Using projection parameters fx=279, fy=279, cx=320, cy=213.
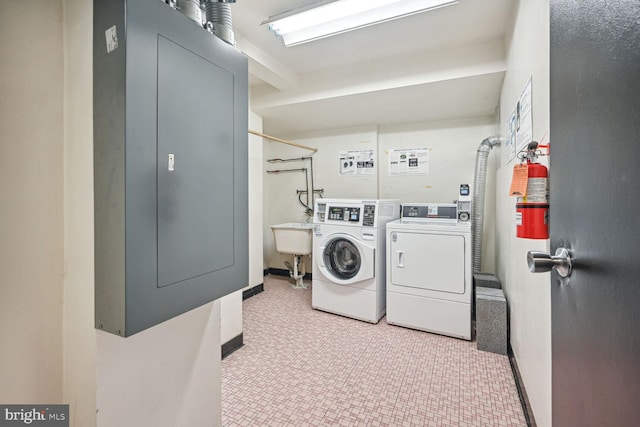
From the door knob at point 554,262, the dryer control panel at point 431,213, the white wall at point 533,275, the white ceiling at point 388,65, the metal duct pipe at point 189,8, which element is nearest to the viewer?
the door knob at point 554,262

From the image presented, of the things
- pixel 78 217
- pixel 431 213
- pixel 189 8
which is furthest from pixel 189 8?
pixel 431 213

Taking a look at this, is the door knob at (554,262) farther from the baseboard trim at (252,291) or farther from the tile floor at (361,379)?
the baseboard trim at (252,291)

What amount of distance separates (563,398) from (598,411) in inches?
9.6

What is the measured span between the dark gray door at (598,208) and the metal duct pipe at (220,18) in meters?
1.15

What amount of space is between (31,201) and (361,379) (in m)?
1.89

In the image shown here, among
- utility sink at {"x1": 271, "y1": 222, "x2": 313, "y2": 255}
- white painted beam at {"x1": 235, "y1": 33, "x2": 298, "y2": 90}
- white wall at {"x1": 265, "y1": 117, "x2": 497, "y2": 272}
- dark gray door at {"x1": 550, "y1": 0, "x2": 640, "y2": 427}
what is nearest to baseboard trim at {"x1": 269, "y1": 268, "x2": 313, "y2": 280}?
white wall at {"x1": 265, "y1": 117, "x2": 497, "y2": 272}

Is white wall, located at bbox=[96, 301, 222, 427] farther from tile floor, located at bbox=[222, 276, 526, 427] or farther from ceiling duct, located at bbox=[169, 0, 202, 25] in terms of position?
ceiling duct, located at bbox=[169, 0, 202, 25]

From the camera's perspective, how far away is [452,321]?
2373 millimetres

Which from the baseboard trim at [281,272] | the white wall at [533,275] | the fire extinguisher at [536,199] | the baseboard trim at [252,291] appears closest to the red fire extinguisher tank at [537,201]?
the fire extinguisher at [536,199]

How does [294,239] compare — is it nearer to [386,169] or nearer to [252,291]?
[252,291]

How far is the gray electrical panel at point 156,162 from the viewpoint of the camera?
30.9 inches

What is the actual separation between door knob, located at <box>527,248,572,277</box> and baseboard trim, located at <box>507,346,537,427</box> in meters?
1.16

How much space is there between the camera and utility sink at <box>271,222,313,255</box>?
3611mm

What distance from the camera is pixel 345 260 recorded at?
300 centimetres
